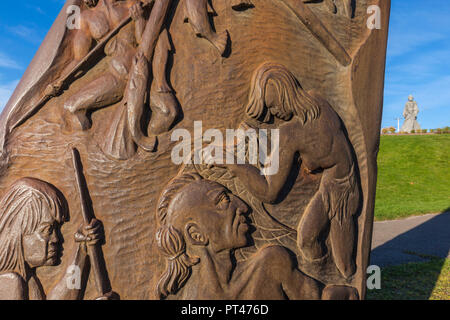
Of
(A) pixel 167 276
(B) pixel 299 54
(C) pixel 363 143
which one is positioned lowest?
(A) pixel 167 276

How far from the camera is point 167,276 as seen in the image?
2.03 metres

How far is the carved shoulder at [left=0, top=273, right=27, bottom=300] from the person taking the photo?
1933 mm

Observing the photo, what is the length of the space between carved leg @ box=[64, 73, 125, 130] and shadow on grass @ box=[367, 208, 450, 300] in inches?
142

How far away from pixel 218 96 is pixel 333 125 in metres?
0.80

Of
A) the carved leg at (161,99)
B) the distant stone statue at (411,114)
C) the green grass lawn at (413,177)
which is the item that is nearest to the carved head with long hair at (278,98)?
the carved leg at (161,99)

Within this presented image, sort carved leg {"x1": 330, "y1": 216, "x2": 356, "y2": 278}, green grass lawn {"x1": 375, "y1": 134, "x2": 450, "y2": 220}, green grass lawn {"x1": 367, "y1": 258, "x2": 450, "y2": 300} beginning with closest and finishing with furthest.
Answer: carved leg {"x1": 330, "y1": 216, "x2": 356, "y2": 278}, green grass lawn {"x1": 367, "y1": 258, "x2": 450, "y2": 300}, green grass lawn {"x1": 375, "y1": 134, "x2": 450, "y2": 220}

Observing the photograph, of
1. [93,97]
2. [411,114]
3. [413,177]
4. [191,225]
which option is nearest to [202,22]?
[93,97]

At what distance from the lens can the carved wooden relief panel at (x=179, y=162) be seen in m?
2.02

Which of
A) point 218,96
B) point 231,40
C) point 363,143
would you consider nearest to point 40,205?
point 218,96

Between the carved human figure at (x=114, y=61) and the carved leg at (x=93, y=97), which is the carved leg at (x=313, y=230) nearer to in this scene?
the carved human figure at (x=114, y=61)

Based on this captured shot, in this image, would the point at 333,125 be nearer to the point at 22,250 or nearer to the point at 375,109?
the point at 375,109

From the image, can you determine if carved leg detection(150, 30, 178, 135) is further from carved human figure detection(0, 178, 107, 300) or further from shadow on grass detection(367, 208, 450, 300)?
shadow on grass detection(367, 208, 450, 300)

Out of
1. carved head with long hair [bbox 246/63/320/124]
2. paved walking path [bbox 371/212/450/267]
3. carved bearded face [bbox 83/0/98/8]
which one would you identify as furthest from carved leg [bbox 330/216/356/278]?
paved walking path [bbox 371/212/450/267]

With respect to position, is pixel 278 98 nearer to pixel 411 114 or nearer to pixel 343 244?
pixel 343 244
